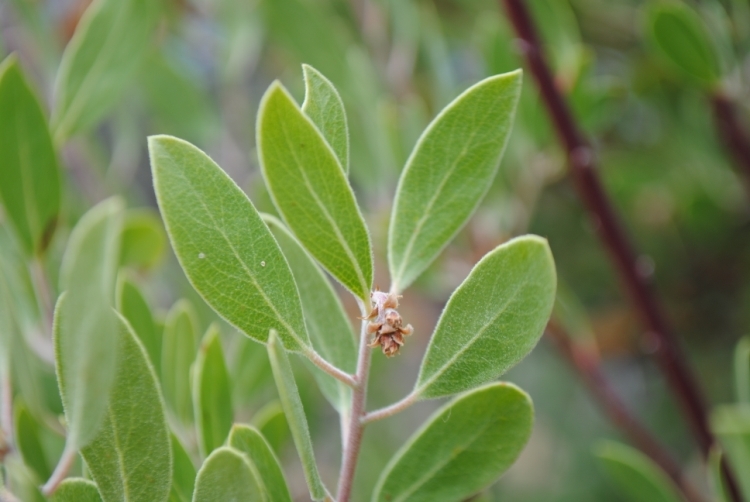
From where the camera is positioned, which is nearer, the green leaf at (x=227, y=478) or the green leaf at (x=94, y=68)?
the green leaf at (x=227, y=478)

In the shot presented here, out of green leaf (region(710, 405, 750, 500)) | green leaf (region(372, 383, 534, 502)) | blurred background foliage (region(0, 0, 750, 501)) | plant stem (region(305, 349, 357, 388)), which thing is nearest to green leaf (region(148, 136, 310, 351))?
plant stem (region(305, 349, 357, 388))

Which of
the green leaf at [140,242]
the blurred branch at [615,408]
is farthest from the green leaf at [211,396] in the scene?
the blurred branch at [615,408]

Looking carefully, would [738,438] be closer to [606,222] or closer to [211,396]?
[606,222]

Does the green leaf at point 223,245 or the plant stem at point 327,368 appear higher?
the green leaf at point 223,245

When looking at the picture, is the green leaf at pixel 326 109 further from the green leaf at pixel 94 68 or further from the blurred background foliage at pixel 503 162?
the green leaf at pixel 94 68

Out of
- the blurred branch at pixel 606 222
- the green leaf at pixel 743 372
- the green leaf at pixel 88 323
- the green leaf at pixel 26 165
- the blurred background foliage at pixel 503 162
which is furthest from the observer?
the blurred background foliage at pixel 503 162

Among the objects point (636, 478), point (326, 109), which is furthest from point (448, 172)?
point (636, 478)

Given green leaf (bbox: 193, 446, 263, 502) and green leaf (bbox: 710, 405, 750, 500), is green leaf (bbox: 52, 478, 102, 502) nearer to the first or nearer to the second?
green leaf (bbox: 193, 446, 263, 502)
